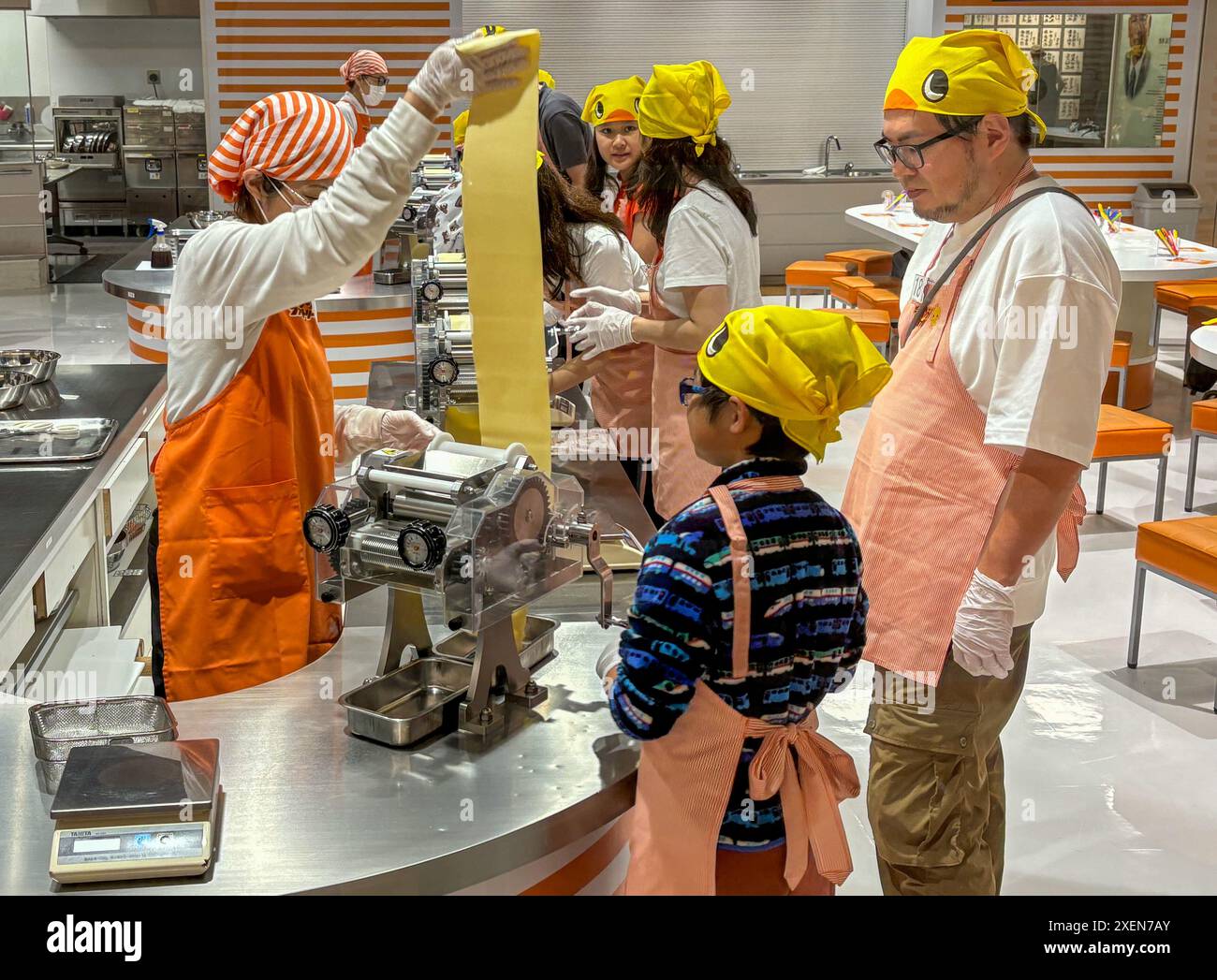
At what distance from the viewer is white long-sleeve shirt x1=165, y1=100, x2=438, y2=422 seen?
2053 mm

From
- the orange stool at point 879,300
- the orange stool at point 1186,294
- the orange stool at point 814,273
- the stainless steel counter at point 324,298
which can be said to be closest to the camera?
the stainless steel counter at point 324,298

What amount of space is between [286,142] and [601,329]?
149 cm

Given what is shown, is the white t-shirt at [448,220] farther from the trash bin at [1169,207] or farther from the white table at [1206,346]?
the trash bin at [1169,207]

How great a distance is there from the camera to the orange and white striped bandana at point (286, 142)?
7.73 feet

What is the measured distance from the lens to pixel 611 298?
386 cm

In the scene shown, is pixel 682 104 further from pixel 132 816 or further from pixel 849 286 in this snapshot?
pixel 849 286

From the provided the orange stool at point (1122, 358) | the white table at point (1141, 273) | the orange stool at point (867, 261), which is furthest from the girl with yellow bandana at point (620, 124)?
the orange stool at point (867, 261)

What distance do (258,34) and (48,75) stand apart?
3.67 m

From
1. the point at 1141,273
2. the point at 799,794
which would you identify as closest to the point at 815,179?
the point at 1141,273

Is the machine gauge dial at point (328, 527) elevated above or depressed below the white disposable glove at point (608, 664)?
above

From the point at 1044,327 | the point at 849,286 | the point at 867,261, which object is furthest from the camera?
the point at 867,261

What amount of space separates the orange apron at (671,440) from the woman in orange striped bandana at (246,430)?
142 centimetres
